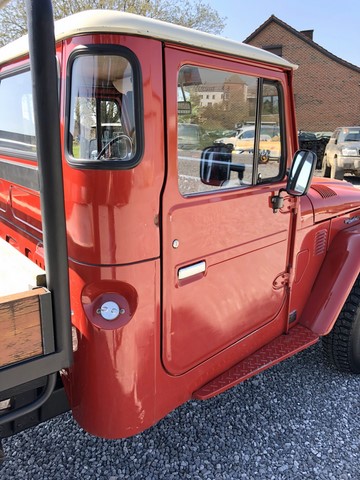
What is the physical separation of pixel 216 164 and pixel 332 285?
1.18m

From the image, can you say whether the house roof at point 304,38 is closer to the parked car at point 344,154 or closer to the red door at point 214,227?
the parked car at point 344,154

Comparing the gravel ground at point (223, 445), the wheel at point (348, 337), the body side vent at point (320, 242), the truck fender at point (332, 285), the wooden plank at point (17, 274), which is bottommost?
the gravel ground at point (223, 445)

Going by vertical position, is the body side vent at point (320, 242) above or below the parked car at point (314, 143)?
below

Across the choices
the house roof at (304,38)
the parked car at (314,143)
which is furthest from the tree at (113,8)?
the house roof at (304,38)

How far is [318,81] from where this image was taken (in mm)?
26797

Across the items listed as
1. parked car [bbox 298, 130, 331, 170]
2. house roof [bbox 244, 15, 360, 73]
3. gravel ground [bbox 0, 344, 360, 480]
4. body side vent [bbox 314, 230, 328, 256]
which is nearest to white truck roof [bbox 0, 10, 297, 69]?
body side vent [bbox 314, 230, 328, 256]

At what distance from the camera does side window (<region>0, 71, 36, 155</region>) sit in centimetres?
197

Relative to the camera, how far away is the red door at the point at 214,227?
174 centimetres

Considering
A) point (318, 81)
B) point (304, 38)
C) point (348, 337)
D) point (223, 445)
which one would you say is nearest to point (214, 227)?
point (223, 445)

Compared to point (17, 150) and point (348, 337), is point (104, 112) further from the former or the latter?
point (348, 337)

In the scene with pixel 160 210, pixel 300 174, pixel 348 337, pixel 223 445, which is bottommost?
pixel 223 445

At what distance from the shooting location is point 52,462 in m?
2.20

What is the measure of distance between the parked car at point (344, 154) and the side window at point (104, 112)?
11875 millimetres

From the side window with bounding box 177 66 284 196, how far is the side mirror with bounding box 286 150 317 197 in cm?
13
